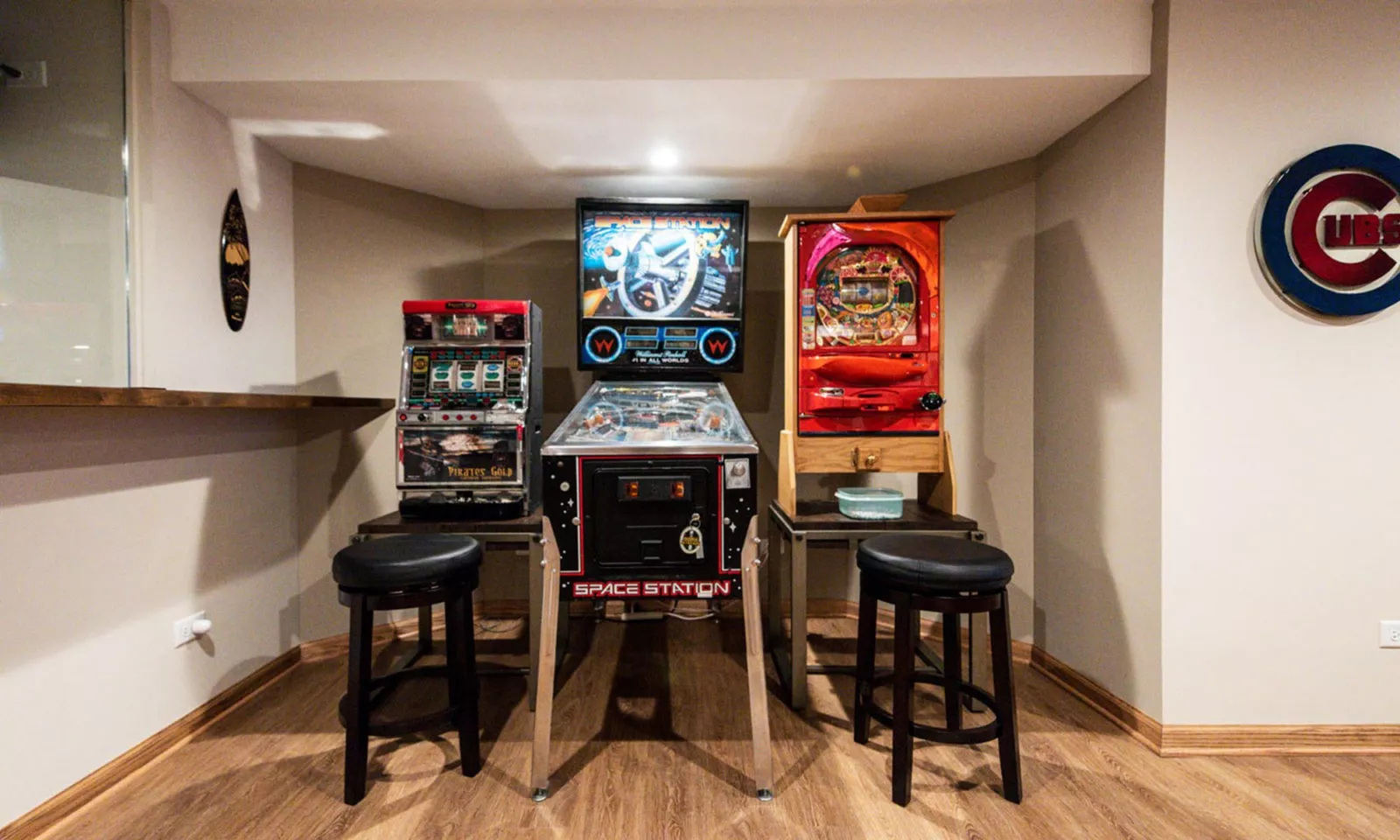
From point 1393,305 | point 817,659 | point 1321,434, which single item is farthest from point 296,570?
point 1393,305

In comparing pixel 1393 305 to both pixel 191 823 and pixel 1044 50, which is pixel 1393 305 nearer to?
pixel 1044 50

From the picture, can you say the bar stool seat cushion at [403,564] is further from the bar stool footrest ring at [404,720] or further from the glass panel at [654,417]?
the glass panel at [654,417]

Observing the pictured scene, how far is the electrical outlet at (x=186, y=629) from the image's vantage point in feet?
7.86

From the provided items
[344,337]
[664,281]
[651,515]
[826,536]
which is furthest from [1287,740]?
[344,337]

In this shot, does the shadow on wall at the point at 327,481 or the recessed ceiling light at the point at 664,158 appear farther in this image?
the shadow on wall at the point at 327,481

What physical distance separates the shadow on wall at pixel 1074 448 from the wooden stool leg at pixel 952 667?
2.60ft

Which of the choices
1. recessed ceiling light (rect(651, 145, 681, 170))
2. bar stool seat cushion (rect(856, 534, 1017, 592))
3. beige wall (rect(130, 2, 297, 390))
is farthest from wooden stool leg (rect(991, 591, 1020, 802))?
beige wall (rect(130, 2, 297, 390))

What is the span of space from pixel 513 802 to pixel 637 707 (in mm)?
714

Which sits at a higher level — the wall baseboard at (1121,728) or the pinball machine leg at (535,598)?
the pinball machine leg at (535,598)

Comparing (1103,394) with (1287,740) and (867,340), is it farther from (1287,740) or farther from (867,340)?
(1287,740)

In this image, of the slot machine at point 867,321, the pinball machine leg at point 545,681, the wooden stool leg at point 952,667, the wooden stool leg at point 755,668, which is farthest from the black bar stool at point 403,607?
the wooden stool leg at point 952,667

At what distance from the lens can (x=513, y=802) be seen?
80.0 inches

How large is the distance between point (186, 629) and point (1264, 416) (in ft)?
14.4

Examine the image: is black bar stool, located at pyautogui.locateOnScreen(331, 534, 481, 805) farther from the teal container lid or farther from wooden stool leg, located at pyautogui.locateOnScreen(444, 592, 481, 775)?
the teal container lid
